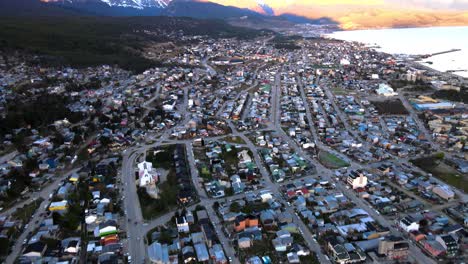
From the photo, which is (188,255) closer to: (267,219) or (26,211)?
(267,219)

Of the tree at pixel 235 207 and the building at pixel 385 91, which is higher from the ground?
the building at pixel 385 91

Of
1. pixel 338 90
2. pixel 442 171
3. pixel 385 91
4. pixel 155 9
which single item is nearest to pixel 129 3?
pixel 155 9

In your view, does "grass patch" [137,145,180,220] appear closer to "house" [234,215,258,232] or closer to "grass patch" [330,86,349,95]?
"house" [234,215,258,232]

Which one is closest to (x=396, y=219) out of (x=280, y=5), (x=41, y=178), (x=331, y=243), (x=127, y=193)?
(x=331, y=243)

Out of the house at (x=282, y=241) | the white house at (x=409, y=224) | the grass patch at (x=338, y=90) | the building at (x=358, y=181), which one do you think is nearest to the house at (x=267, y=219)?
the house at (x=282, y=241)

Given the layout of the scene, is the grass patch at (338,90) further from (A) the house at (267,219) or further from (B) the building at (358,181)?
(A) the house at (267,219)

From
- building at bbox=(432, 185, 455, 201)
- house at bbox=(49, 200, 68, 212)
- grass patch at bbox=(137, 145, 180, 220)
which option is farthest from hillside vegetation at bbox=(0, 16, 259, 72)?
building at bbox=(432, 185, 455, 201)
